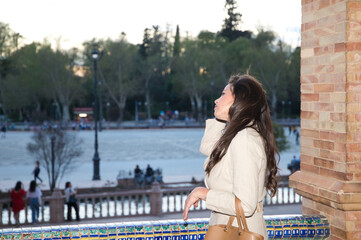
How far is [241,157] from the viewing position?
6.66ft

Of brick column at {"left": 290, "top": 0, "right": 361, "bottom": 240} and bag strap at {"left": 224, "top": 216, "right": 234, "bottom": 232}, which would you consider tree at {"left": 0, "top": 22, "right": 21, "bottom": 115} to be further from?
bag strap at {"left": 224, "top": 216, "right": 234, "bottom": 232}

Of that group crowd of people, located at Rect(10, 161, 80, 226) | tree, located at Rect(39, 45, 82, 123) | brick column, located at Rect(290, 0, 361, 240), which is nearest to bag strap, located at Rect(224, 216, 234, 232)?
brick column, located at Rect(290, 0, 361, 240)

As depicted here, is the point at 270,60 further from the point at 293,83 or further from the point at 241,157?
the point at 241,157

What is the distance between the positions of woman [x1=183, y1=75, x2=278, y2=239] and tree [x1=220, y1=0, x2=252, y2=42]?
69169 mm

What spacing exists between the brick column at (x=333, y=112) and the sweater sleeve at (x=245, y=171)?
1432 millimetres

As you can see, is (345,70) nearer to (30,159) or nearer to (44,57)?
(30,159)

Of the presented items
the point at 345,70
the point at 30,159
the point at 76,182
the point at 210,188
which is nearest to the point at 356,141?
the point at 345,70

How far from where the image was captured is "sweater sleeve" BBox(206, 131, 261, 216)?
2021 millimetres

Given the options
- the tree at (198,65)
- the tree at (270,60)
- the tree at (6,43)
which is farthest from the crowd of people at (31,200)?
the tree at (198,65)

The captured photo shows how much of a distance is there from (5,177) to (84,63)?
45.2m

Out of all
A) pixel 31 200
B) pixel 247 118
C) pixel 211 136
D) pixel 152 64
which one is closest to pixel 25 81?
pixel 152 64

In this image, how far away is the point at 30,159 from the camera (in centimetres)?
2722

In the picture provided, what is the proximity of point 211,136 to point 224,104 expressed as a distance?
7.9 inches

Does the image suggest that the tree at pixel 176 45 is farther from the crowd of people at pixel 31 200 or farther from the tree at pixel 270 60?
the crowd of people at pixel 31 200
